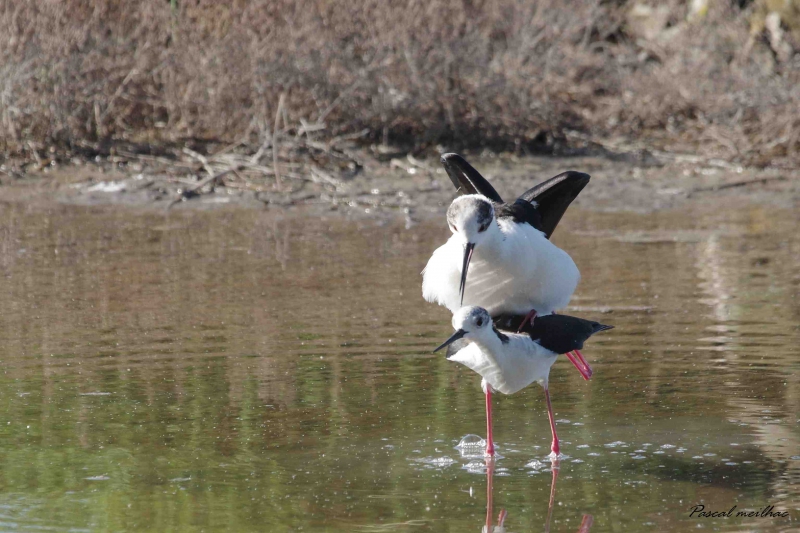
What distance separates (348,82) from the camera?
11.5 m

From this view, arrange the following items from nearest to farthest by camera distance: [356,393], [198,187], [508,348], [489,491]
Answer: [489,491]
[508,348]
[356,393]
[198,187]

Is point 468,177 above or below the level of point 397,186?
above

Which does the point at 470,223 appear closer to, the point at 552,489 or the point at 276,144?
the point at 552,489

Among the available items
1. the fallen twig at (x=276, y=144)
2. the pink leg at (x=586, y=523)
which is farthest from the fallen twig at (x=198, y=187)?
the pink leg at (x=586, y=523)

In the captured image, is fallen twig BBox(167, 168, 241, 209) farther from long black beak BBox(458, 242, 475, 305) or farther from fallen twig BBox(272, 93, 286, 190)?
long black beak BBox(458, 242, 475, 305)

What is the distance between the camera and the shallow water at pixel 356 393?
4070 millimetres

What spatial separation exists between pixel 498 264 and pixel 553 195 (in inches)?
38.7

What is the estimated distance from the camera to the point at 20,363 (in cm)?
584

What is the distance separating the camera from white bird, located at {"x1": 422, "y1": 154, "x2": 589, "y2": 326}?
4832mm

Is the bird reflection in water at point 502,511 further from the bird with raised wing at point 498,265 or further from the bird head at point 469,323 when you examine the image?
the bird with raised wing at point 498,265

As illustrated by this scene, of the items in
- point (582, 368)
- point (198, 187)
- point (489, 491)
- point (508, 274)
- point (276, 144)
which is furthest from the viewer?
point (276, 144)

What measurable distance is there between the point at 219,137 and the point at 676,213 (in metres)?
4.23

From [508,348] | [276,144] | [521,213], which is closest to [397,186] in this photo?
[276,144]

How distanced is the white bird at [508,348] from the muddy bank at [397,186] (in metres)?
4.91
